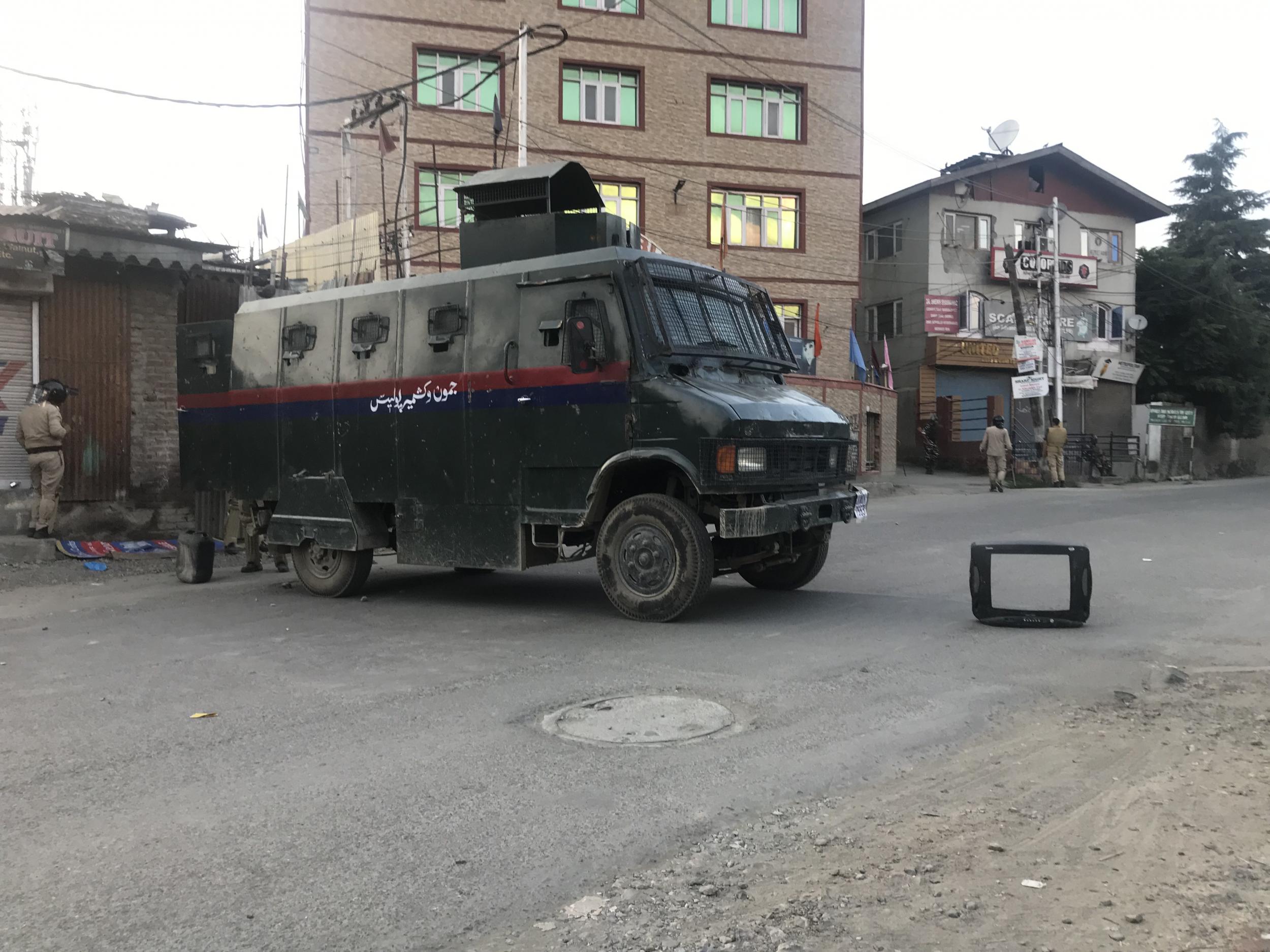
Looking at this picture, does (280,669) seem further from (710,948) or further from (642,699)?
(710,948)

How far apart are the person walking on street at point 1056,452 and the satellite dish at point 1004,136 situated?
1392cm

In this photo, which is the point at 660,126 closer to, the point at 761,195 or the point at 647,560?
the point at 761,195

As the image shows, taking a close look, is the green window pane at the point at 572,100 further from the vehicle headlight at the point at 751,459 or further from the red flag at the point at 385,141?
the vehicle headlight at the point at 751,459

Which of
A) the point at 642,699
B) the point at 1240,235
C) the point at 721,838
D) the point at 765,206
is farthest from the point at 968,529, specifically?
the point at 1240,235

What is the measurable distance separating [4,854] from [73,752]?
129 cm

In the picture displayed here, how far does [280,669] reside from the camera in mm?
6680

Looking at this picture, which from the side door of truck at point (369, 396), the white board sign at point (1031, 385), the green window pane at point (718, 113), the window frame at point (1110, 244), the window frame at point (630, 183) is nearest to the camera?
the side door of truck at point (369, 396)

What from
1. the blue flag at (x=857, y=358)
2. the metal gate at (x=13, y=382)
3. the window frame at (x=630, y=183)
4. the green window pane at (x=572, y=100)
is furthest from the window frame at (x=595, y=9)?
the metal gate at (x=13, y=382)

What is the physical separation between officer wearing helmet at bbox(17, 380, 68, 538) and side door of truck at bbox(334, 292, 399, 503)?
5487 mm

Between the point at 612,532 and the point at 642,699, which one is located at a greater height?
the point at 612,532

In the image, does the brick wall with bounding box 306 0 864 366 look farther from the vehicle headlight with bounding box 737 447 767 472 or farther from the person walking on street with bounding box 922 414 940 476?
the vehicle headlight with bounding box 737 447 767 472

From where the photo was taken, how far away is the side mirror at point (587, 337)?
8.05 metres

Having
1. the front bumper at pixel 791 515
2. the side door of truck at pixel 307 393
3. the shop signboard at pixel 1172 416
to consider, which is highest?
the shop signboard at pixel 1172 416

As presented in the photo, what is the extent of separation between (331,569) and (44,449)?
548cm
